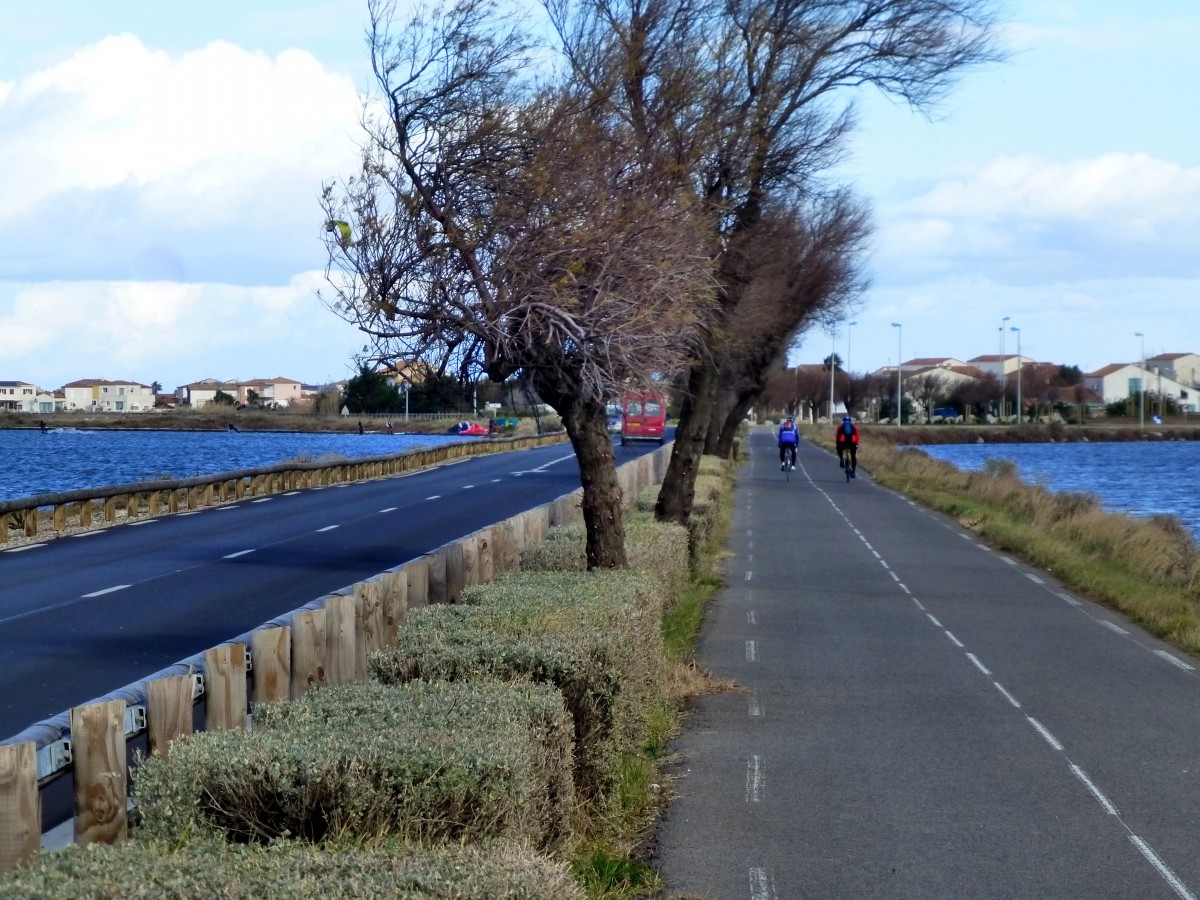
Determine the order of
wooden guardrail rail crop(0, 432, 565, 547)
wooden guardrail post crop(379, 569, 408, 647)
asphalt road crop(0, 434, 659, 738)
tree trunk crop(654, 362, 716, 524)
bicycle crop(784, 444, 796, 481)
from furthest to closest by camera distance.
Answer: bicycle crop(784, 444, 796, 481) → wooden guardrail rail crop(0, 432, 565, 547) → tree trunk crop(654, 362, 716, 524) → asphalt road crop(0, 434, 659, 738) → wooden guardrail post crop(379, 569, 408, 647)

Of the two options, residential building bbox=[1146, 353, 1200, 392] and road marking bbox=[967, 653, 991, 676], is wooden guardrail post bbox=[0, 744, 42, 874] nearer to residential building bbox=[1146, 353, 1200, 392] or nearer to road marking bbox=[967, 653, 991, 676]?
road marking bbox=[967, 653, 991, 676]

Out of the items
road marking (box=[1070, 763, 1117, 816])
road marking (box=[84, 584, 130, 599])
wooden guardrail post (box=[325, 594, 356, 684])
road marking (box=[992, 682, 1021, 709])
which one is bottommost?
road marking (box=[992, 682, 1021, 709])

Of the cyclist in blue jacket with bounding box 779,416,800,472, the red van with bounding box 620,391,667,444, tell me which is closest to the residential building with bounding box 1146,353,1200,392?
the red van with bounding box 620,391,667,444

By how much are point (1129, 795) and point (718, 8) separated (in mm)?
11739

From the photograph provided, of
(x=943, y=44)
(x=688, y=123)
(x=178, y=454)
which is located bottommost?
(x=178, y=454)

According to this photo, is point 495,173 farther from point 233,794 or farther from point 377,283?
point 233,794

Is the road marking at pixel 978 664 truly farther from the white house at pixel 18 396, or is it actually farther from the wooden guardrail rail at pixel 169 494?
the white house at pixel 18 396

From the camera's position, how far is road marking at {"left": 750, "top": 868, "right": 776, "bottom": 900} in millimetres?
6250

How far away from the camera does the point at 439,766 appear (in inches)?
187

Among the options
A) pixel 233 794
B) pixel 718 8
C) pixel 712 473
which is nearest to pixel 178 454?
pixel 712 473

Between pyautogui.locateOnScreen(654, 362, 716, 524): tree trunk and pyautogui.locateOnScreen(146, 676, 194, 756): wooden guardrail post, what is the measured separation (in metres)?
12.9

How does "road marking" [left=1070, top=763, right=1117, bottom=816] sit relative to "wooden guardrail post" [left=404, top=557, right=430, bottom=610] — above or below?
below

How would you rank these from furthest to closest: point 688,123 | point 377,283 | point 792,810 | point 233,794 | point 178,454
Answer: point 178,454, point 688,123, point 377,283, point 792,810, point 233,794

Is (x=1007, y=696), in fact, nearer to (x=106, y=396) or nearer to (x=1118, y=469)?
(x=1118, y=469)
